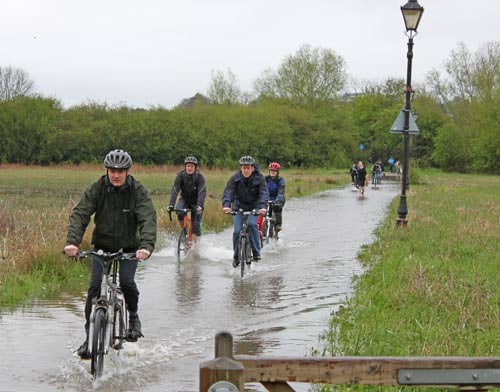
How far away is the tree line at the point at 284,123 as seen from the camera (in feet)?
220

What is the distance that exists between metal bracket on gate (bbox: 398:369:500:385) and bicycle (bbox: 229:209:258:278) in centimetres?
872

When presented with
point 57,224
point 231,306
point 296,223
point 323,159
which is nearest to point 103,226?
point 231,306

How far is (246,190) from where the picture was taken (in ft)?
43.3

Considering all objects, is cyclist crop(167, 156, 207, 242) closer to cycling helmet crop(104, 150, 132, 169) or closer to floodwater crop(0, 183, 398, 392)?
floodwater crop(0, 183, 398, 392)

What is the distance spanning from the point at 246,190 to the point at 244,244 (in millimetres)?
913

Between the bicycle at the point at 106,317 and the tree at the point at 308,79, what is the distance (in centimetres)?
7581

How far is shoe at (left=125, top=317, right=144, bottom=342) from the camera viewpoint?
7.45m

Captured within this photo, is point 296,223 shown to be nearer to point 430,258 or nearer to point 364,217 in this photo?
point 364,217

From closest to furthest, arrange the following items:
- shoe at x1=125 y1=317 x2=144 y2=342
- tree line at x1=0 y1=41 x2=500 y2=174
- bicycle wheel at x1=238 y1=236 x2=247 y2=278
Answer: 1. shoe at x1=125 y1=317 x2=144 y2=342
2. bicycle wheel at x1=238 y1=236 x2=247 y2=278
3. tree line at x1=0 y1=41 x2=500 y2=174

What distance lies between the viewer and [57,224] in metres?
16.2

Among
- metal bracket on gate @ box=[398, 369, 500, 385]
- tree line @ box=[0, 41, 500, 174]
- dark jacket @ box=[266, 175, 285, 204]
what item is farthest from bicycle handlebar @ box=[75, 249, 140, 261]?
tree line @ box=[0, 41, 500, 174]

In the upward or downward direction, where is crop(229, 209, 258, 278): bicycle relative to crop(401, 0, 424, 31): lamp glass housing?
downward

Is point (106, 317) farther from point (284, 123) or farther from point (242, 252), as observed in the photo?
point (284, 123)

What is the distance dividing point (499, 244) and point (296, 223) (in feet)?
27.6
